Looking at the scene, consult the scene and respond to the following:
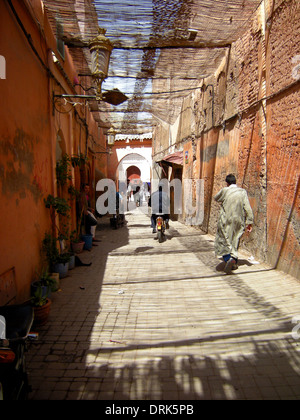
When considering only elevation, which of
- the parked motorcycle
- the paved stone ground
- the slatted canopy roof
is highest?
the slatted canopy roof

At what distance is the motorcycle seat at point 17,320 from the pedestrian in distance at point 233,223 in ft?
12.0

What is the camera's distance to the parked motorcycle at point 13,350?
5.66 feet

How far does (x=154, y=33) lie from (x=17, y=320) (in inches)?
214

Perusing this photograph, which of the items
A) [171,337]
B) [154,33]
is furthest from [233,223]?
[154,33]

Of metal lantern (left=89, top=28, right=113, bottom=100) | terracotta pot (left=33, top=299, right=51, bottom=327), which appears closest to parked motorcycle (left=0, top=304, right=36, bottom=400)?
terracotta pot (left=33, top=299, right=51, bottom=327)

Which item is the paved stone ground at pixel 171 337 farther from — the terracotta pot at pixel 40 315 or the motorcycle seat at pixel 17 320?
the motorcycle seat at pixel 17 320

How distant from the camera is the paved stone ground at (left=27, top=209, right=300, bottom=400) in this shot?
229cm

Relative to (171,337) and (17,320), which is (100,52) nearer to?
(17,320)

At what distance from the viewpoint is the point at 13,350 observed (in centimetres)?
190

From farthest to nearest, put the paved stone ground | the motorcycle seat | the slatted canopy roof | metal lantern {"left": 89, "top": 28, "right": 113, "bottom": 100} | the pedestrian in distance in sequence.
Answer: the pedestrian in distance, the slatted canopy roof, metal lantern {"left": 89, "top": 28, "right": 113, "bottom": 100}, the paved stone ground, the motorcycle seat

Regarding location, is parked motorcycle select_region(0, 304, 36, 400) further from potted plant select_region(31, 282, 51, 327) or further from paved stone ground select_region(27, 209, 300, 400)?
potted plant select_region(31, 282, 51, 327)

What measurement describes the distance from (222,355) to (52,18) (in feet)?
19.5

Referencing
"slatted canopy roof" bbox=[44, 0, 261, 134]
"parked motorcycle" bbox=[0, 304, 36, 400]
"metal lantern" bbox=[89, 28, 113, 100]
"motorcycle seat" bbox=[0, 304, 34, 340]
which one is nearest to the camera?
"parked motorcycle" bbox=[0, 304, 36, 400]
